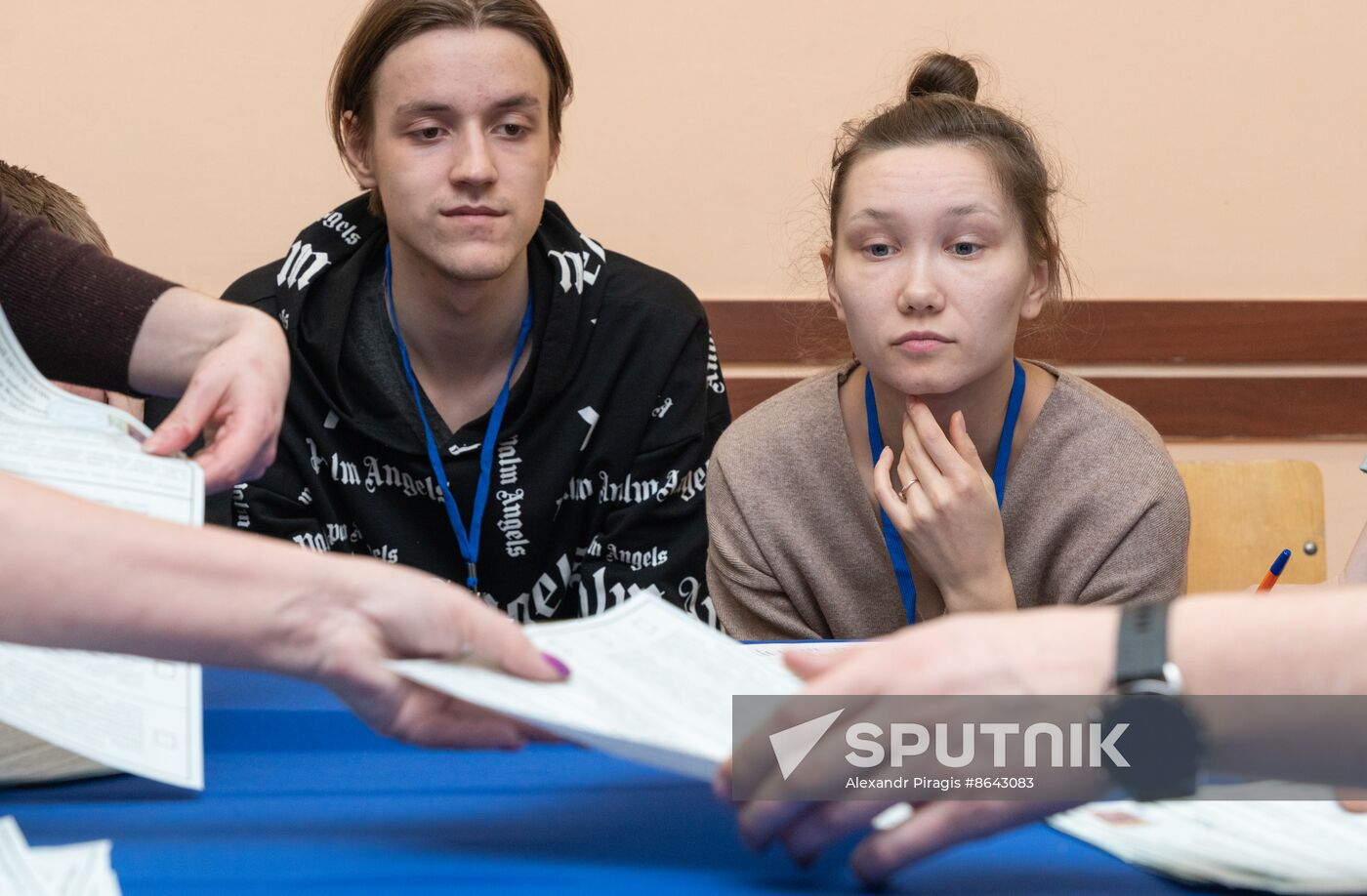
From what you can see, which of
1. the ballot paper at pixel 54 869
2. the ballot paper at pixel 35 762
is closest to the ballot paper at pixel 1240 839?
the ballot paper at pixel 54 869

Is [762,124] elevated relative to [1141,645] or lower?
elevated

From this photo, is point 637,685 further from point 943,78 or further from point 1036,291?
point 943,78

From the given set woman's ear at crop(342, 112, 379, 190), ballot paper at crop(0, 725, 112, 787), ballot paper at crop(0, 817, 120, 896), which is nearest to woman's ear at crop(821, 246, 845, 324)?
woman's ear at crop(342, 112, 379, 190)

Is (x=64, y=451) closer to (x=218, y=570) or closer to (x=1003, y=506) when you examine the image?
(x=218, y=570)

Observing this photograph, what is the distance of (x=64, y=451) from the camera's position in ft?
2.70

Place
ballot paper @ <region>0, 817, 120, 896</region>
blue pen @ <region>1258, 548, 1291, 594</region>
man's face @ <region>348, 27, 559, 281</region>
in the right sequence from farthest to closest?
man's face @ <region>348, 27, 559, 281</region>, blue pen @ <region>1258, 548, 1291, 594</region>, ballot paper @ <region>0, 817, 120, 896</region>

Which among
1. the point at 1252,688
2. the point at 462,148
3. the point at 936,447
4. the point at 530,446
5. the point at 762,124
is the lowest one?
the point at 1252,688

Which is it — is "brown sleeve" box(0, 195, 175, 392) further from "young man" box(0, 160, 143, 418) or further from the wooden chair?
the wooden chair

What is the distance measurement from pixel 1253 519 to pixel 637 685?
4.38 feet

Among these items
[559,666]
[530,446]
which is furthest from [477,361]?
[559,666]

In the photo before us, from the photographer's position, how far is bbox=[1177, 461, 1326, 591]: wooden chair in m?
1.74

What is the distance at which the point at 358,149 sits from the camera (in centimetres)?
192

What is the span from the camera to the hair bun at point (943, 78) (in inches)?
68.4

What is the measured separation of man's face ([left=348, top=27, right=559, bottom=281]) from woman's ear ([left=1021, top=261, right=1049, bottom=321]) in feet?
2.19
